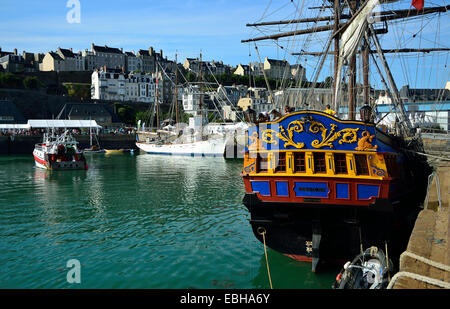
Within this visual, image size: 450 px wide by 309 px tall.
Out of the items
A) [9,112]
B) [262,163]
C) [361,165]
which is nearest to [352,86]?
[361,165]

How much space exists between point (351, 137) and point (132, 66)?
15230 cm

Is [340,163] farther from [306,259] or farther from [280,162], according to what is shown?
[306,259]

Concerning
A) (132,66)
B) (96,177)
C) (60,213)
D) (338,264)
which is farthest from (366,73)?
(132,66)

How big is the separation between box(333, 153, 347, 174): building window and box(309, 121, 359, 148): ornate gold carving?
15.3 inches

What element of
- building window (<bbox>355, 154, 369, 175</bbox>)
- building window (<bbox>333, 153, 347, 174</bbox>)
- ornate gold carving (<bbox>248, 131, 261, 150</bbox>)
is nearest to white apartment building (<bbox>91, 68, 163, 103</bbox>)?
ornate gold carving (<bbox>248, 131, 261, 150</bbox>)

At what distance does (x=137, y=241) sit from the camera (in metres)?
16.0

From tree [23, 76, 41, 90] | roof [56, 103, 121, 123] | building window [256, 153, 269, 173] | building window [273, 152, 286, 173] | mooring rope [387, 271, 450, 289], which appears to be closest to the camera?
mooring rope [387, 271, 450, 289]

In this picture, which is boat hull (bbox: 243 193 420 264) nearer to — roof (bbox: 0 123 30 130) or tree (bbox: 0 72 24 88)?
roof (bbox: 0 123 30 130)

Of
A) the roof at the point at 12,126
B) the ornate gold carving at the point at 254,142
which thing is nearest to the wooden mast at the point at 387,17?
the ornate gold carving at the point at 254,142

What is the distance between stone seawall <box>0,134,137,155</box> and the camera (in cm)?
6981

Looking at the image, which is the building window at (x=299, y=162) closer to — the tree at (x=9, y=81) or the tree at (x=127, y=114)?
the tree at (x=127, y=114)

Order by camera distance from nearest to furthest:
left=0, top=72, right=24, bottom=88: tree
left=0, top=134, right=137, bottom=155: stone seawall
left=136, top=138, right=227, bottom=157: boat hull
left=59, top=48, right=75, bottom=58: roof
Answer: left=136, top=138, right=227, bottom=157: boat hull → left=0, top=134, right=137, bottom=155: stone seawall → left=0, top=72, right=24, bottom=88: tree → left=59, top=48, right=75, bottom=58: roof

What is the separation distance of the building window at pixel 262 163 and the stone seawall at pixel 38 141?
222ft

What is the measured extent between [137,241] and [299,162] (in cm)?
745
